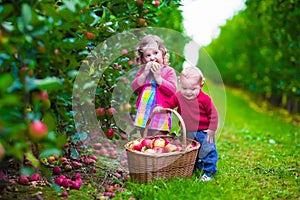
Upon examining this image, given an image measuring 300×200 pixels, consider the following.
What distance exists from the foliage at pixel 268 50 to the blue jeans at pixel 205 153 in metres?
2.79

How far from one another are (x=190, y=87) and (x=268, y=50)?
8289 millimetres

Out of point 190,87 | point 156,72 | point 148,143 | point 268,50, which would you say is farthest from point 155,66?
point 268,50

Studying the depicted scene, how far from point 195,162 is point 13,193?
5.36 ft

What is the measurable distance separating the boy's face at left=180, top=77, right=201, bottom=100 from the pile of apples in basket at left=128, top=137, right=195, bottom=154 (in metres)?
0.44

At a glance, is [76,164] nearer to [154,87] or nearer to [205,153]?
[154,87]

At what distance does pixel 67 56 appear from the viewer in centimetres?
268

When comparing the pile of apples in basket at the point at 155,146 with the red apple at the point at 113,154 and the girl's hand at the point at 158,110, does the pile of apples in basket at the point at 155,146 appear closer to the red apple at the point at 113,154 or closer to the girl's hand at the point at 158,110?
the girl's hand at the point at 158,110

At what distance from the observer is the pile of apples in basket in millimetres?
3365

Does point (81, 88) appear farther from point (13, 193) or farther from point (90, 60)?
point (13, 193)

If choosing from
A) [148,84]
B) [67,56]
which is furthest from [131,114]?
[67,56]

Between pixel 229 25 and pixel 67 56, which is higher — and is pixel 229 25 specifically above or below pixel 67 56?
above

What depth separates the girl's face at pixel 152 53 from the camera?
3891 mm

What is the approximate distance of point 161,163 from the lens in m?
3.22

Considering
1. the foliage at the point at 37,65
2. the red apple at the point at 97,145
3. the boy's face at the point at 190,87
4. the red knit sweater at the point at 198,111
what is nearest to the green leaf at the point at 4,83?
the foliage at the point at 37,65
